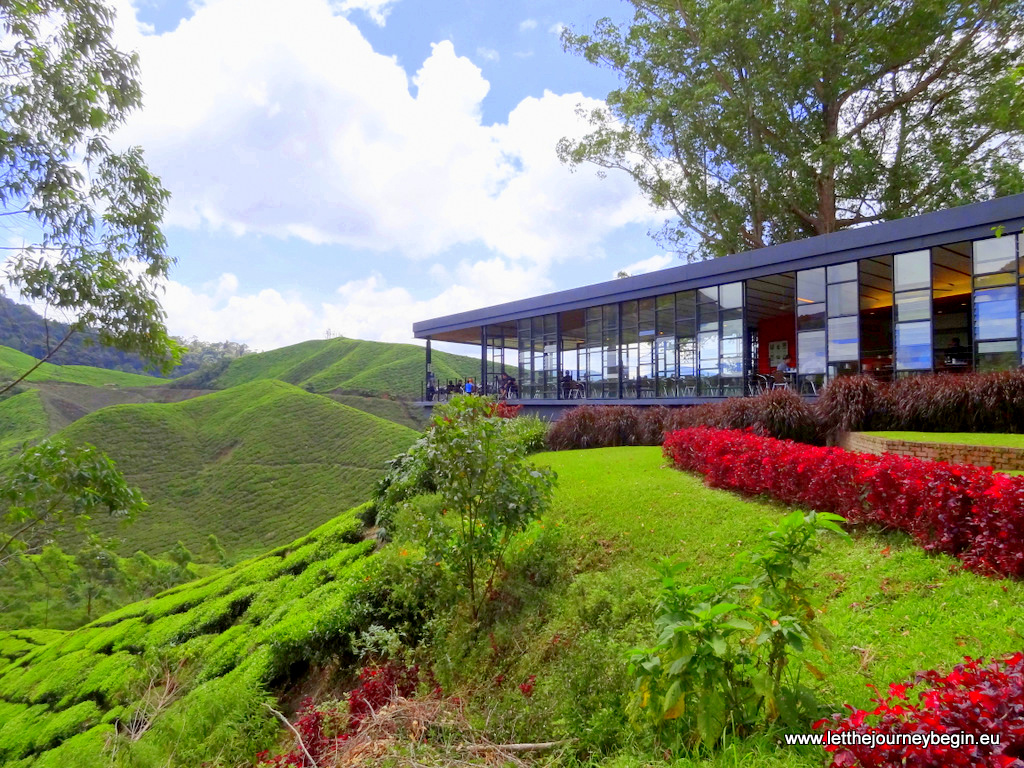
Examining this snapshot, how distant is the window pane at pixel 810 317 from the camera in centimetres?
1262

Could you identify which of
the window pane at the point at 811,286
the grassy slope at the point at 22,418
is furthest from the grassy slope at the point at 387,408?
the window pane at the point at 811,286

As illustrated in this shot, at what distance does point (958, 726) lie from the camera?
1775 mm

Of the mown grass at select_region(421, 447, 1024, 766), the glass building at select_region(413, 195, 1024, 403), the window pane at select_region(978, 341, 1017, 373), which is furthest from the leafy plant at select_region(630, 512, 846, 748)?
the window pane at select_region(978, 341, 1017, 373)

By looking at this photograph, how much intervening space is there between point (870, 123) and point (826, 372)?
10.2 meters

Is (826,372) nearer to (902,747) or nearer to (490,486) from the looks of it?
(490,486)

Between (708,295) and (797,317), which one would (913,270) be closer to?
(797,317)

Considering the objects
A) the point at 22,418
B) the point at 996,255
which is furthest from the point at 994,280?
the point at 22,418

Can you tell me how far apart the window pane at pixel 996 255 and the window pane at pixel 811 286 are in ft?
8.34

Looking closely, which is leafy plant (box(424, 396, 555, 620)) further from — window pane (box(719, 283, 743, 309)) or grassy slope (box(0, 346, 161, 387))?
grassy slope (box(0, 346, 161, 387))

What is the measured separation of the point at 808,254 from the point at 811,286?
0.70m

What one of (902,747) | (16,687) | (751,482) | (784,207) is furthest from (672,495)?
(784,207)

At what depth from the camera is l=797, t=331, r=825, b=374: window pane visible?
41.8ft

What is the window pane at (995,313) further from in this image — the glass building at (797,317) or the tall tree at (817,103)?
the tall tree at (817,103)

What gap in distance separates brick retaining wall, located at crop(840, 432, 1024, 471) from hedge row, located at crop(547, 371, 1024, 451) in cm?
175
